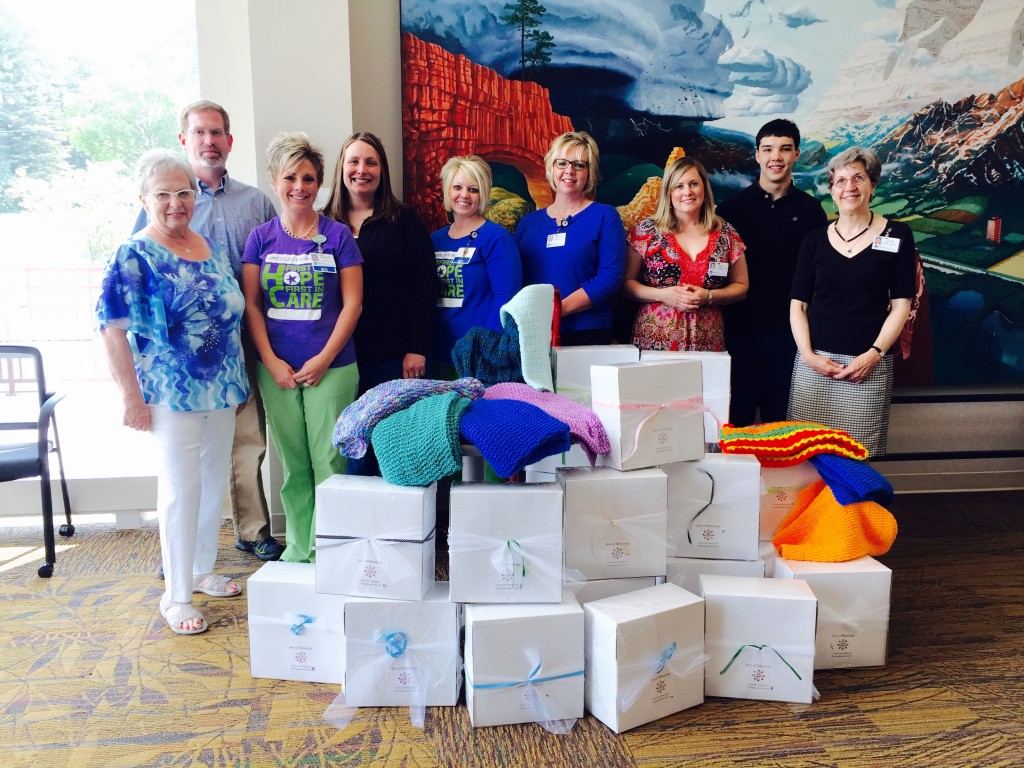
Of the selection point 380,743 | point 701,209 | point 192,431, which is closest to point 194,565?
point 192,431

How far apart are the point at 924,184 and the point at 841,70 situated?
2.09ft

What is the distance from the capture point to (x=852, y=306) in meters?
2.71

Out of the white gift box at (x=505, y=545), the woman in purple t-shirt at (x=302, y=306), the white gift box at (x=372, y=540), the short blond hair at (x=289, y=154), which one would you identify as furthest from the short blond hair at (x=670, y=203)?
the white gift box at (x=372, y=540)

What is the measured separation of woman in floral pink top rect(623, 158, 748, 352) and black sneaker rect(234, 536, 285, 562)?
5.04 ft

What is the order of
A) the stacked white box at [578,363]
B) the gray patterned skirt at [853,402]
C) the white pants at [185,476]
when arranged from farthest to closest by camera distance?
the gray patterned skirt at [853,402] < the stacked white box at [578,363] < the white pants at [185,476]

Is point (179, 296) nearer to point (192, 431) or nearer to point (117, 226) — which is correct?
point (192, 431)

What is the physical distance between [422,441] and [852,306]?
5.50 ft

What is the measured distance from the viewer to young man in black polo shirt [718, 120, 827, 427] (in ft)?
9.85

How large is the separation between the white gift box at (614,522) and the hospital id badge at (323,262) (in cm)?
105

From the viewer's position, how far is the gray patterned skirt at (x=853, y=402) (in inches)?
108

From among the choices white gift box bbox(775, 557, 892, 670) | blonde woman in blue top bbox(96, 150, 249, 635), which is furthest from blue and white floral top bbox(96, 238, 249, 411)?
white gift box bbox(775, 557, 892, 670)

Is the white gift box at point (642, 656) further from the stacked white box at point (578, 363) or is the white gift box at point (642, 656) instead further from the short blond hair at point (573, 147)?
the short blond hair at point (573, 147)

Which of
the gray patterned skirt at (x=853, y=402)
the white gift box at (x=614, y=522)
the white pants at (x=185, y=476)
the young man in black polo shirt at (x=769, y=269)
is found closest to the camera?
the white gift box at (x=614, y=522)

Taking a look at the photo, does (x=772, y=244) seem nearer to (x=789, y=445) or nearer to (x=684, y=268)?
(x=684, y=268)
